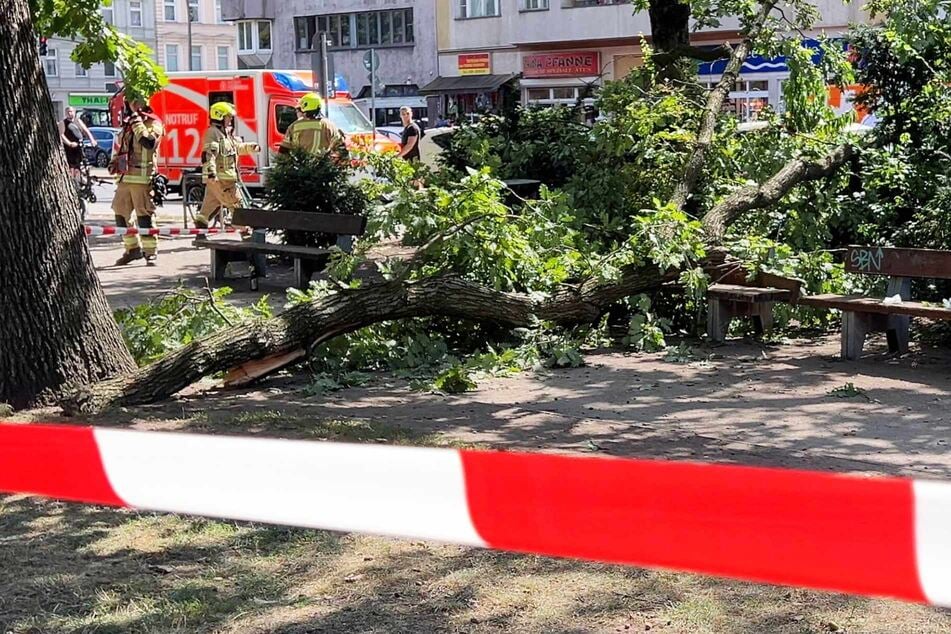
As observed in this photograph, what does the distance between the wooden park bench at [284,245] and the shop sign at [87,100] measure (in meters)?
66.1

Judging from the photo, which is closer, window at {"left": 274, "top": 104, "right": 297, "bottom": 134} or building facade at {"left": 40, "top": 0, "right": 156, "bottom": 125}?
window at {"left": 274, "top": 104, "right": 297, "bottom": 134}

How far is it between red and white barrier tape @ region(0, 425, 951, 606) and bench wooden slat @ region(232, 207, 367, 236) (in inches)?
Result: 375

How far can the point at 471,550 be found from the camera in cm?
496

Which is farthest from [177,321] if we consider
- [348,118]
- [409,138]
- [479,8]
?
[479,8]

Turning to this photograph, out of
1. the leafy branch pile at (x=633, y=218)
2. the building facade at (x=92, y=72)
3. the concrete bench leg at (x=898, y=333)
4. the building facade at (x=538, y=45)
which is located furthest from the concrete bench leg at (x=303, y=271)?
the building facade at (x=92, y=72)

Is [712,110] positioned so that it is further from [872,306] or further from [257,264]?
[257,264]

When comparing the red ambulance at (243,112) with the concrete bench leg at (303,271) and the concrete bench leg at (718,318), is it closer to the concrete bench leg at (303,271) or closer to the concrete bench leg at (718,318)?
the concrete bench leg at (303,271)

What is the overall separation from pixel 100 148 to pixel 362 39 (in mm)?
18728

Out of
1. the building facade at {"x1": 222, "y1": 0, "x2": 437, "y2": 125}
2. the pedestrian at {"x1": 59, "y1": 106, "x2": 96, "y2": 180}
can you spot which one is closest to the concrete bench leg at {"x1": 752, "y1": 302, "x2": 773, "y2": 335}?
the pedestrian at {"x1": 59, "y1": 106, "x2": 96, "y2": 180}

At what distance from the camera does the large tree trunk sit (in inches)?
295

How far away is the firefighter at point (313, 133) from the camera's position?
1591 cm

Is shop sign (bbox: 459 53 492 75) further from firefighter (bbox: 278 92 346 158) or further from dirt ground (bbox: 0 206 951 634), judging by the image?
dirt ground (bbox: 0 206 951 634)

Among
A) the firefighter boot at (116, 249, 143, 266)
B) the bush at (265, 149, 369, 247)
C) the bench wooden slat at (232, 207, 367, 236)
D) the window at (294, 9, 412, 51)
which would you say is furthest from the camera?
the window at (294, 9, 412, 51)

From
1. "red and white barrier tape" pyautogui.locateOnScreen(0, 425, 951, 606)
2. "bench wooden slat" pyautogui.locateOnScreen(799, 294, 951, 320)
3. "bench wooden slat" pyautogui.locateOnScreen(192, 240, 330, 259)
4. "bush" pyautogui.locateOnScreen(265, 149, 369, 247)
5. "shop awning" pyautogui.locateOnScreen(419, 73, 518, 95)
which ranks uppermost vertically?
"shop awning" pyautogui.locateOnScreen(419, 73, 518, 95)
